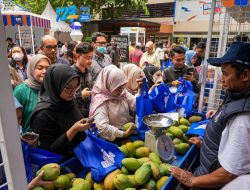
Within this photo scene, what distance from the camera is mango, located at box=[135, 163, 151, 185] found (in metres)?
1.42

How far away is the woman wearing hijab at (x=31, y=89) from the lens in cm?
229

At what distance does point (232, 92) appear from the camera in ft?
4.68

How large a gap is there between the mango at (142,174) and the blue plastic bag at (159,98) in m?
1.05

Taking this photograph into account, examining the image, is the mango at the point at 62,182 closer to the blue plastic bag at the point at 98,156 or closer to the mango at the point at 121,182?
the blue plastic bag at the point at 98,156

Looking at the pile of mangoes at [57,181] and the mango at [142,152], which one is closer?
the pile of mangoes at [57,181]

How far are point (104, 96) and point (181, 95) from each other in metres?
1.14

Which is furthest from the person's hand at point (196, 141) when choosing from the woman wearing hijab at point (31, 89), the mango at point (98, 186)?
the woman wearing hijab at point (31, 89)

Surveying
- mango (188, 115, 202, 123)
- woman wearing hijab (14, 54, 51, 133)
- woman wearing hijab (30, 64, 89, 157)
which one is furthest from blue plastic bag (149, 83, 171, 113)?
woman wearing hijab (14, 54, 51, 133)

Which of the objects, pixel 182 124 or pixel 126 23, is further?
pixel 126 23

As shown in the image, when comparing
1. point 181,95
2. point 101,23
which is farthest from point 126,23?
point 181,95

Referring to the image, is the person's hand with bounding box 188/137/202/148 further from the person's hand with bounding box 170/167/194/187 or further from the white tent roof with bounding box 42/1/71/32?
the white tent roof with bounding box 42/1/71/32

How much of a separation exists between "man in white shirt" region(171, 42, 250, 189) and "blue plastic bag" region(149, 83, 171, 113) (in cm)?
92

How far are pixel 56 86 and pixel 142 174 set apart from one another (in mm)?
983

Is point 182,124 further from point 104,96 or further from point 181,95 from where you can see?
point 104,96
